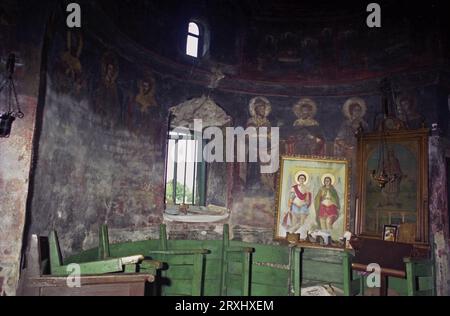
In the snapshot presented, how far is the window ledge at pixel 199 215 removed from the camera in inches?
296

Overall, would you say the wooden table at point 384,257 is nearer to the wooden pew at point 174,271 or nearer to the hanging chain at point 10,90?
the wooden pew at point 174,271

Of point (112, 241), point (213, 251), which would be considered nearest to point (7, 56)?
point (112, 241)

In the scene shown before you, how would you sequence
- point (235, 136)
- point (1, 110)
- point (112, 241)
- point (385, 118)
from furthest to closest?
1. point (235, 136)
2. point (385, 118)
3. point (112, 241)
4. point (1, 110)

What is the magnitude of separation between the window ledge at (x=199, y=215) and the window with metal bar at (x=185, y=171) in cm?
20

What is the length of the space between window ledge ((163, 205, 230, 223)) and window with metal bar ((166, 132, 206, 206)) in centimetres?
20

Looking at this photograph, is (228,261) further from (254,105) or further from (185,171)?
(254,105)

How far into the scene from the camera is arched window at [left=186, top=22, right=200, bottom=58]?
27.3 ft

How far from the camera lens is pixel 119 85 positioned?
663 cm

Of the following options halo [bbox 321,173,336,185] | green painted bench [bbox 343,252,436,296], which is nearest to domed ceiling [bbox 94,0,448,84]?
halo [bbox 321,173,336,185]

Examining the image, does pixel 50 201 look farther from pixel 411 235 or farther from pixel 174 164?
pixel 411 235

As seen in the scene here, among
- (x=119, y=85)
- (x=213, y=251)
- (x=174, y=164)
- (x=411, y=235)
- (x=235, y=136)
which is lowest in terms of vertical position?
(x=213, y=251)

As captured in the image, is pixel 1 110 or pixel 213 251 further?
pixel 213 251

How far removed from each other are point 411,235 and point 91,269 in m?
5.62

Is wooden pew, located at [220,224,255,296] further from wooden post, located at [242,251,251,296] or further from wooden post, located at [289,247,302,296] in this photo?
wooden post, located at [289,247,302,296]
